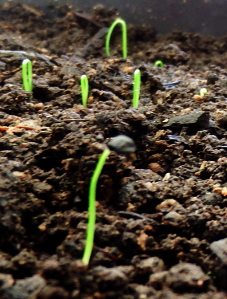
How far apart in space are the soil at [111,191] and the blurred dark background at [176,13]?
3.00ft

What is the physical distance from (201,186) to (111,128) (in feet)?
0.99

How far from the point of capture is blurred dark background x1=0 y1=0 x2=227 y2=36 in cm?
202

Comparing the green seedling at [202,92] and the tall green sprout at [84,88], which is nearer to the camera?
the tall green sprout at [84,88]

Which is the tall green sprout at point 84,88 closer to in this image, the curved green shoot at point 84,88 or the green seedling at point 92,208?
the curved green shoot at point 84,88

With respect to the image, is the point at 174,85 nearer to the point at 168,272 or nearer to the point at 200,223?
the point at 200,223

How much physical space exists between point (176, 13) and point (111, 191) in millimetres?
1743

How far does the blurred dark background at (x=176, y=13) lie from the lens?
2.02 metres

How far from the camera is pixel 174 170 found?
911 millimetres

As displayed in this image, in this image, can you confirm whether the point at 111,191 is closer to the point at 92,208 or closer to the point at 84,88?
the point at 92,208

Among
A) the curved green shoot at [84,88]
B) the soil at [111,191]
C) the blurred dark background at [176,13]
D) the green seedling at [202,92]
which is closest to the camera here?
the soil at [111,191]

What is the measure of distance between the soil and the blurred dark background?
92cm

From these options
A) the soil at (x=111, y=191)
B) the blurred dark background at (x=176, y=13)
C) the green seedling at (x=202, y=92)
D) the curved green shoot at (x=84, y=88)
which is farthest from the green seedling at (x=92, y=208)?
the blurred dark background at (x=176, y=13)

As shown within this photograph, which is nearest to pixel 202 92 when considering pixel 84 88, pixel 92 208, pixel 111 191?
pixel 84 88

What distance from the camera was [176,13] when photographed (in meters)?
2.06
